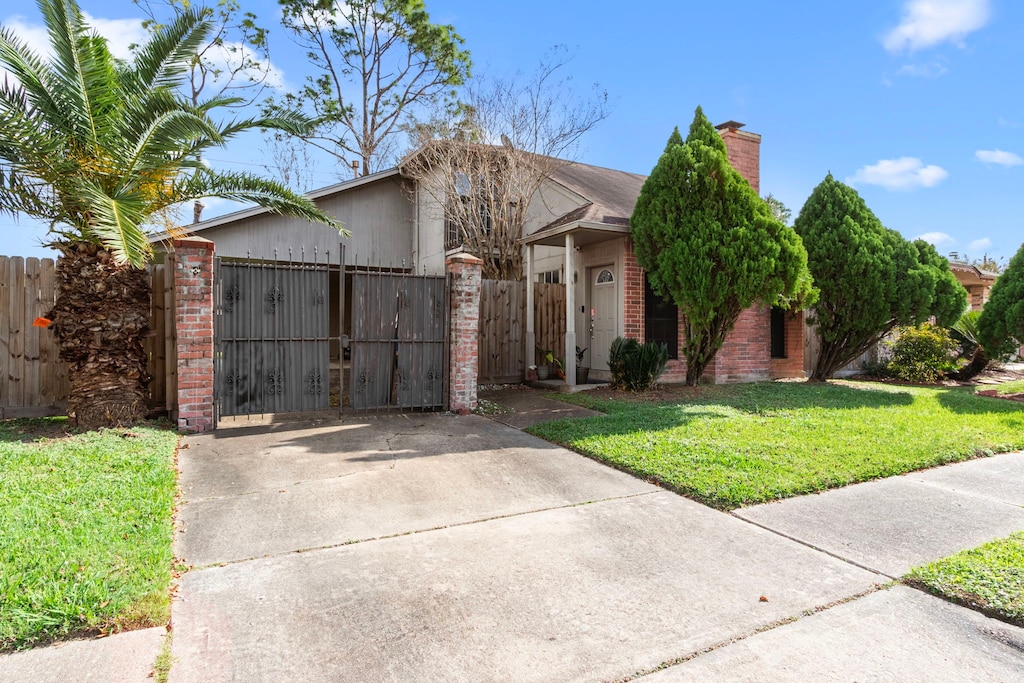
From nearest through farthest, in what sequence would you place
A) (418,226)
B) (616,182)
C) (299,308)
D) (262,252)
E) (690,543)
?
(690,543) < (299,308) < (262,252) < (616,182) < (418,226)

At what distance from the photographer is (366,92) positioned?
68.9 feet

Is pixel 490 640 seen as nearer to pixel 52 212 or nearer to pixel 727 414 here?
pixel 727 414

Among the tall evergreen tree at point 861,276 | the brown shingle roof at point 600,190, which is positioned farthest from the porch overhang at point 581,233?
the tall evergreen tree at point 861,276

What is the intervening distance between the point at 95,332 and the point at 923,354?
1503cm

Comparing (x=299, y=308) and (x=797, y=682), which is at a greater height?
(x=299, y=308)

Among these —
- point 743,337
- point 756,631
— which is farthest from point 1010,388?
point 756,631

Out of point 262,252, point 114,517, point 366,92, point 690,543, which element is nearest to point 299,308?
point 114,517

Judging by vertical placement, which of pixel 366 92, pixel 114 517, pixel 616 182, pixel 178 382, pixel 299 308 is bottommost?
pixel 114 517

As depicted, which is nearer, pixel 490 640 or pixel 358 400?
pixel 490 640

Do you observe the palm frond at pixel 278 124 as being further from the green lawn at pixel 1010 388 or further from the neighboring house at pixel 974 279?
the neighboring house at pixel 974 279

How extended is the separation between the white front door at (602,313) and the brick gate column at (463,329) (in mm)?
3770

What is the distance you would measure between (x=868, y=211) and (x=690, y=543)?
1067 centimetres

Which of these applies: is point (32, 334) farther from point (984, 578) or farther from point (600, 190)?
point (600, 190)

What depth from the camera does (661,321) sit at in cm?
1109
